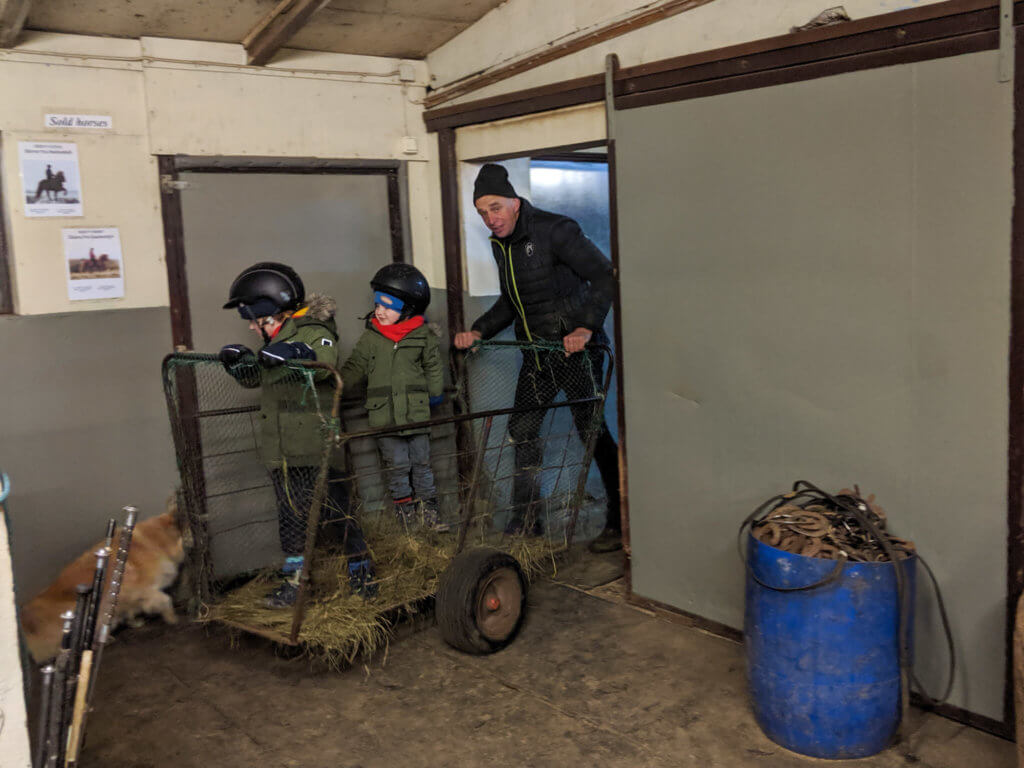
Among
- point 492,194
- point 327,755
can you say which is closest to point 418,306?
point 492,194

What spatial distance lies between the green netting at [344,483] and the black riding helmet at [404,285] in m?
0.49

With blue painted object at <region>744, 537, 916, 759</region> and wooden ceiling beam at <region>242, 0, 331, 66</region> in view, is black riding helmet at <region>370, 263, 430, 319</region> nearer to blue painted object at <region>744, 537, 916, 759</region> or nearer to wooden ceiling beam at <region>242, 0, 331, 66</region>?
wooden ceiling beam at <region>242, 0, 331, 66</region>

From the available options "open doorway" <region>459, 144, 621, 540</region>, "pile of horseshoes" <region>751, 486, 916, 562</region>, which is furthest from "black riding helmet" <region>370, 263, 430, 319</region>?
"pile of horseshoes" <region>751, 486, 916, 562</region>

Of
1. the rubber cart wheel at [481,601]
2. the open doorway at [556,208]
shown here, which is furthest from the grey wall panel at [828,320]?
the rubber cart wheel at [481,601]

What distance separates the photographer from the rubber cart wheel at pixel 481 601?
11.7 feet

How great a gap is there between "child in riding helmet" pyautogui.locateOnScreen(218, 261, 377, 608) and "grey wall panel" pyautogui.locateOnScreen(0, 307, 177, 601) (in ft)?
2.14

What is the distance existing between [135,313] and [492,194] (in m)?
1.69

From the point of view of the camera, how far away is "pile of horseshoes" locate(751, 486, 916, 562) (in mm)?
2791

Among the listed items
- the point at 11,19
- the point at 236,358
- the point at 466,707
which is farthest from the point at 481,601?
the point at 11,19

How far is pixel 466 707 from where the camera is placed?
327cm

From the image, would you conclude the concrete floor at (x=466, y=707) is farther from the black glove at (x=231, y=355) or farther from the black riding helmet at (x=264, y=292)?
the black riding helmet at (x=264, y=292)

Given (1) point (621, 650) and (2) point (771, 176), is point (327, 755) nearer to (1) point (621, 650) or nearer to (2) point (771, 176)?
(1) point (621, 650)

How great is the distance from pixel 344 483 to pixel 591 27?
222cm

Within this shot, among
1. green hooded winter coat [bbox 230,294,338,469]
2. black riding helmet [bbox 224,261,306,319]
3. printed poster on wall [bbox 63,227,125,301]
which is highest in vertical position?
printed poster on wall [bbox 63,227,125,301]
